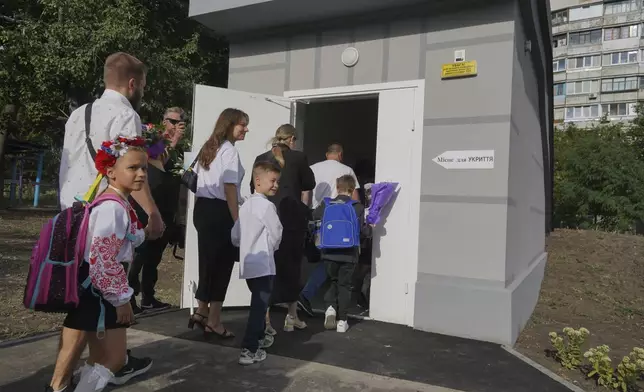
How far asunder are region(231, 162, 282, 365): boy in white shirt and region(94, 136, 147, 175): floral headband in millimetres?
1160

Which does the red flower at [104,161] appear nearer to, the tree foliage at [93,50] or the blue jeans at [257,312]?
the blue jeans at [257,312]

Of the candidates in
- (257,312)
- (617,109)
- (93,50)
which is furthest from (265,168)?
(617,109)

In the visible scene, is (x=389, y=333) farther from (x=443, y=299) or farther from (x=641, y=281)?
(x=641, y=281)

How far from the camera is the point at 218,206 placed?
410cm

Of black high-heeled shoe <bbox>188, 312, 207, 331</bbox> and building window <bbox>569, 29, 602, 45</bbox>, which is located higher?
building window <bbox>569, 29, 602, 45</bbox>

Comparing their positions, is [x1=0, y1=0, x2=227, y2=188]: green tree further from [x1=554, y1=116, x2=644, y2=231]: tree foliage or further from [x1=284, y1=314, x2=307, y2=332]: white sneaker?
[x1=554, y1=116, x2=644, y2=231]: tree foliage

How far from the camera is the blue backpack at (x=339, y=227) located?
4.71 metres

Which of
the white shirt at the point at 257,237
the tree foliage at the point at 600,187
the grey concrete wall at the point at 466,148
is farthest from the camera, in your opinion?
the tree foliage at the point at 600,187

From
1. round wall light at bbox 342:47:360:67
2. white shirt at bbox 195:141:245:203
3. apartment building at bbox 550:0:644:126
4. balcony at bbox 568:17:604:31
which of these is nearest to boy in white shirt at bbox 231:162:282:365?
white shirt at bbox 195:141:245:203

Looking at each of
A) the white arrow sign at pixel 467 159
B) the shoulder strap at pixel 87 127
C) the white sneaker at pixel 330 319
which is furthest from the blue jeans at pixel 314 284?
the shoulder strap at pixel 87 127

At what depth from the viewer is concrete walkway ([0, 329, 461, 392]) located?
10.7ft

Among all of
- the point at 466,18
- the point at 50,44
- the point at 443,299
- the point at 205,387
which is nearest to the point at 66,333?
the point at 205,387

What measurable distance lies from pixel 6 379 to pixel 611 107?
62.2 meters

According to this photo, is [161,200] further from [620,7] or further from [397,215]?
[620,7]
